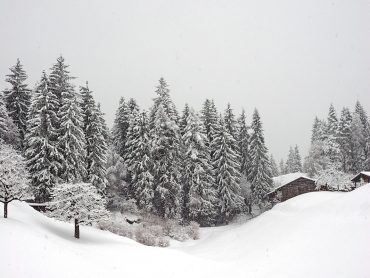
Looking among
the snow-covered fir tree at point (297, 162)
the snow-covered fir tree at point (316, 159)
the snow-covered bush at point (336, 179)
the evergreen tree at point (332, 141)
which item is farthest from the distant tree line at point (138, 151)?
the snow-covered fir tree at point (297, 162)

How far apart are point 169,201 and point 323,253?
2786cm

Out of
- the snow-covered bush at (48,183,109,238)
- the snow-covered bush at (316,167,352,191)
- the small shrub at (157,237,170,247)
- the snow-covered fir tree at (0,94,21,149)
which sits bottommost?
the small shrub at (157,237,170,247)

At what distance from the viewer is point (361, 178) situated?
44594 millimetres

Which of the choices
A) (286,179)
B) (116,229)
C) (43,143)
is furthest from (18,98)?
(286,179)

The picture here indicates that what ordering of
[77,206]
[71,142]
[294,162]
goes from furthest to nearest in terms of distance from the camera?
[294,162], [71,142], [77,206]

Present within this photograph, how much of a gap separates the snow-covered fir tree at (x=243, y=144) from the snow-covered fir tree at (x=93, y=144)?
79.5 ft

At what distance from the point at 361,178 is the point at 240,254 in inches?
1149

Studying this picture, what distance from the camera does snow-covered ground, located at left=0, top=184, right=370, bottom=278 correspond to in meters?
12.7

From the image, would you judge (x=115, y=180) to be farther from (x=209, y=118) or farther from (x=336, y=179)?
(x=336, y=179)

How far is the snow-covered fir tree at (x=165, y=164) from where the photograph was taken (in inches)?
1672

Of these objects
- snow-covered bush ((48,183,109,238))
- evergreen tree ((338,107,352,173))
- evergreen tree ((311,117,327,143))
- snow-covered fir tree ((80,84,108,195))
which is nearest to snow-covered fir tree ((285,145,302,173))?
evergreen tree ((311,117,327,143))

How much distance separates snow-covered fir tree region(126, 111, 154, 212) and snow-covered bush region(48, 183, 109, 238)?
17987mm

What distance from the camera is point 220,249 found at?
2812cm

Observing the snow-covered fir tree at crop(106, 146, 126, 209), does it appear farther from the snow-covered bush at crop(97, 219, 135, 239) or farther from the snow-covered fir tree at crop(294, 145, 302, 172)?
the snow-covered fir tree at crop(294, 145, 302, 172)
